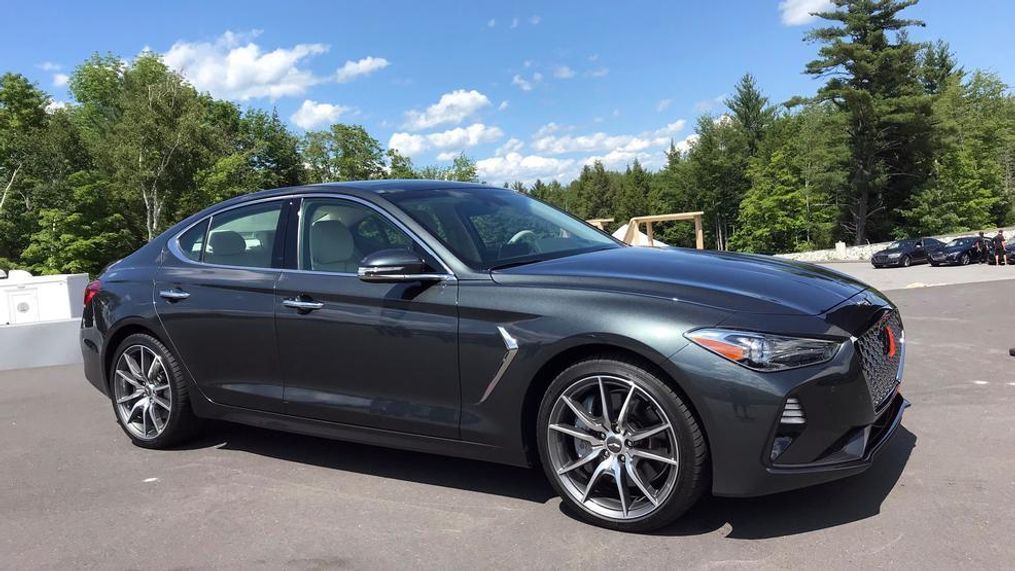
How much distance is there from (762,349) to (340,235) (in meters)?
2.39

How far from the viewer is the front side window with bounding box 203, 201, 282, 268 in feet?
14.6

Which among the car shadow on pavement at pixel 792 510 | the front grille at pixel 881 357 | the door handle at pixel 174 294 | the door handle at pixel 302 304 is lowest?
the car shadow on pavement at pixel 792 510

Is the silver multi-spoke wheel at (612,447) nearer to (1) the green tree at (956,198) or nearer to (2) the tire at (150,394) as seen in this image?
(2) the tire at (150,394)

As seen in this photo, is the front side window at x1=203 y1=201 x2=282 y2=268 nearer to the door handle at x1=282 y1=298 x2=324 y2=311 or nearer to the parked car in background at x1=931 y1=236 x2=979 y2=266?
the door handle at x1=282 y1=298 x2=324 y2=311

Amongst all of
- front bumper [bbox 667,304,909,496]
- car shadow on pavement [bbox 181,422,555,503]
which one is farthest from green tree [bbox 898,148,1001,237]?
front bumper [bbox 667,304,909,496]

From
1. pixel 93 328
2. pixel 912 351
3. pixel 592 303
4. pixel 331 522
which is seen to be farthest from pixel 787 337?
pixel 912 351

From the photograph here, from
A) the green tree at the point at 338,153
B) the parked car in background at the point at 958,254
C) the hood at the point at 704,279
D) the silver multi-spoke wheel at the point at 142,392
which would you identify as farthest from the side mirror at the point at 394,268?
the green tree at the point at 338,153

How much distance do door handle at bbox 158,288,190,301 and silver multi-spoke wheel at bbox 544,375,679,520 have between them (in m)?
2.64

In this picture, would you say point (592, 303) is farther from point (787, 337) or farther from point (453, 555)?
point (453, 555)

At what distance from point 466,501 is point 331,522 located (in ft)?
2.23

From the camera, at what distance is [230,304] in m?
4.39

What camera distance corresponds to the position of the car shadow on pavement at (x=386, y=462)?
13.1ft

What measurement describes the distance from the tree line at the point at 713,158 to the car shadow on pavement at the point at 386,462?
123 feet

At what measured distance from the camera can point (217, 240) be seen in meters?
4.79
